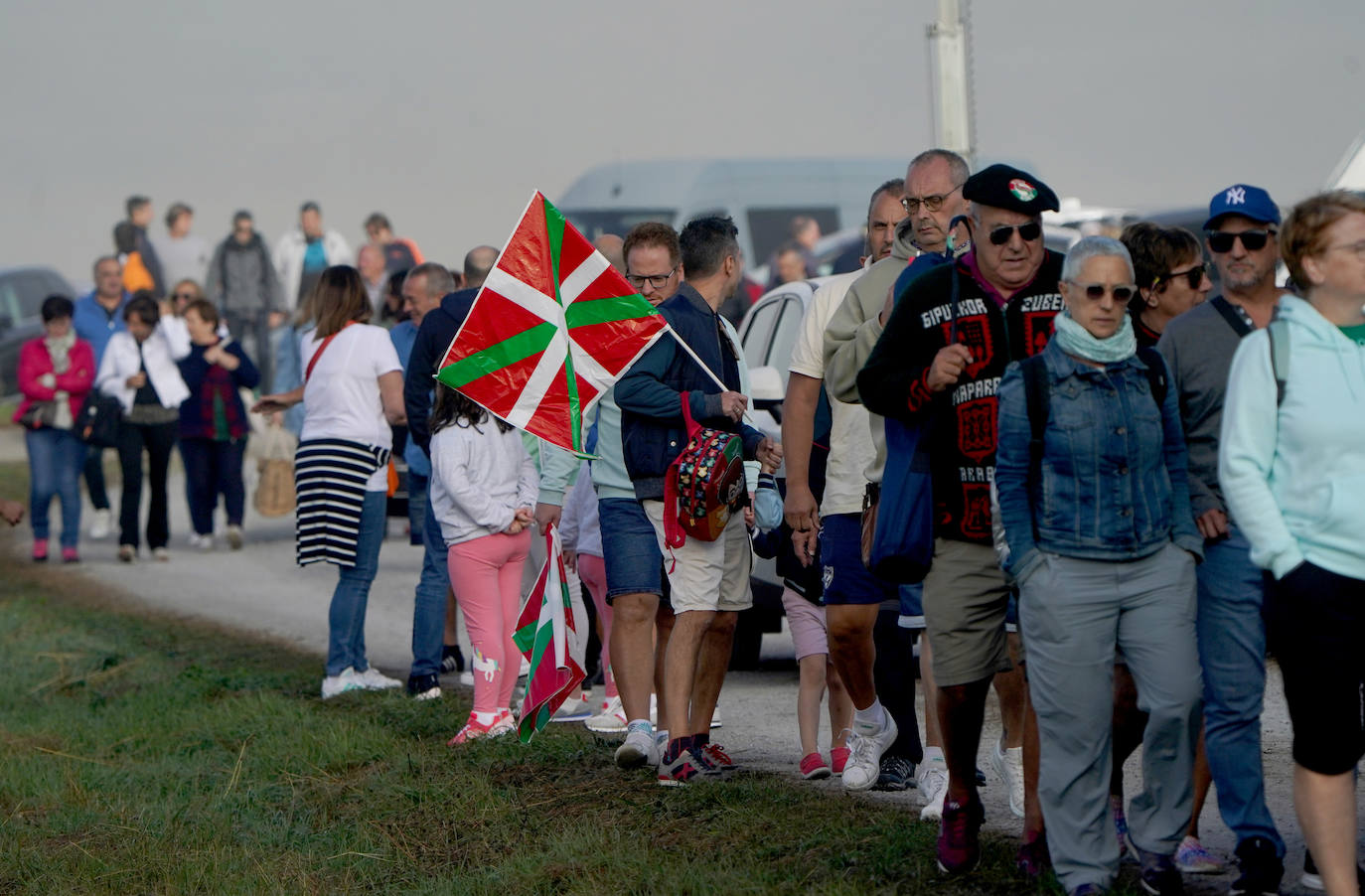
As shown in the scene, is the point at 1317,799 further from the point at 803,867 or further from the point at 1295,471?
the point at 803,867

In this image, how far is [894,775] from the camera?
6777mm

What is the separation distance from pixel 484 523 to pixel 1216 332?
12.7 feet

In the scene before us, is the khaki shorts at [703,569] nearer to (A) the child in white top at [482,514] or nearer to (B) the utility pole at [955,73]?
(A) the child in white top at [482,514]

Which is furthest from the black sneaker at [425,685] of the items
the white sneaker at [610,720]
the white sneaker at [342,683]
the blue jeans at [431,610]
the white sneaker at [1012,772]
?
the white sneaker at [1012,772]

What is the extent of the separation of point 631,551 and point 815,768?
105 cm

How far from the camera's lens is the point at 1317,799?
4.63 meters

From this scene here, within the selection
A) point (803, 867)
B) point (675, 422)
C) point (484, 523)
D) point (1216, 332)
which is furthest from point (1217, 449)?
point (484, 523)

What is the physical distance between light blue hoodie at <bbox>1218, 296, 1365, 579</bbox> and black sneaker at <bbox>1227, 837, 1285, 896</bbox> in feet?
2.65

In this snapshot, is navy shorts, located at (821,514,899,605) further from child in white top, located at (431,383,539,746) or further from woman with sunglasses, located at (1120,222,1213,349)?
child in white top, located at (431,383,539,746)

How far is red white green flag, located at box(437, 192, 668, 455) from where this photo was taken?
24.0 feet

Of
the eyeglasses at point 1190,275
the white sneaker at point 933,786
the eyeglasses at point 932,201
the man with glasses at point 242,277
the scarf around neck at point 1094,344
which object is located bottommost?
the white sneaker at point 933,786

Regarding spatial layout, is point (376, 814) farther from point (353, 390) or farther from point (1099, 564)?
point (1099, 564)

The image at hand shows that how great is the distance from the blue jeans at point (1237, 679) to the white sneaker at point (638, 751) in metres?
2.49

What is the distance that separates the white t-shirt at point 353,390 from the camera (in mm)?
9328
